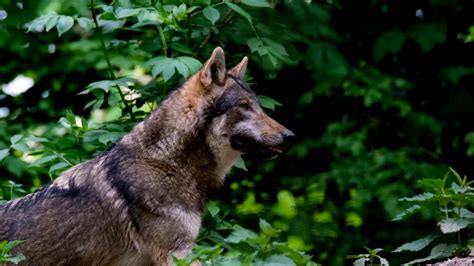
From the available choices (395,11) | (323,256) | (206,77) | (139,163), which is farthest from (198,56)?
(395,11)

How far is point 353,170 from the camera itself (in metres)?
9.09

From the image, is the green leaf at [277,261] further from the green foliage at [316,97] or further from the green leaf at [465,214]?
the green foliage at [316,97]

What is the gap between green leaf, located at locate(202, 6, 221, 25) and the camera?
6.47 meters

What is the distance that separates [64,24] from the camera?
259 inches

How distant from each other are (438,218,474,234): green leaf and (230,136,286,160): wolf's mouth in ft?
4.12

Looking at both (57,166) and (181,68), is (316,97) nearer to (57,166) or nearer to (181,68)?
(181,68)

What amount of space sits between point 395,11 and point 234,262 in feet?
19.2

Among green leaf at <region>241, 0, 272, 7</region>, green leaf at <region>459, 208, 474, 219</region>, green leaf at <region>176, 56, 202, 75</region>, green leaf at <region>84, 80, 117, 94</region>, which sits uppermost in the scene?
green leaf at <region>241, 0, 272, 7</region>

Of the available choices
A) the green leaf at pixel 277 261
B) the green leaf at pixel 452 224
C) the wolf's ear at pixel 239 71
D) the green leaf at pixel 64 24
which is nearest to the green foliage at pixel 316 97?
the green leaf at pixel 64 24

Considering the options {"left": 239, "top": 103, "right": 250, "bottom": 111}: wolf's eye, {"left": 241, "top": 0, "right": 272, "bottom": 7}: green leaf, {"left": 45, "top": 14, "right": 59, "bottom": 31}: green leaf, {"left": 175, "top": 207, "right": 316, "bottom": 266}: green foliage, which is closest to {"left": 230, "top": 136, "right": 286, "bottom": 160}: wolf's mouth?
{"left": 239, "top": 103, "right": 250, "bottom": 111}: wolf's eye

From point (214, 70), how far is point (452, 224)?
181 centimetres

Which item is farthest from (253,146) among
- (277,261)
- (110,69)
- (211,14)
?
(277,261)

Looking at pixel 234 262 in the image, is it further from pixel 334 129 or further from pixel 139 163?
pixel 334 129

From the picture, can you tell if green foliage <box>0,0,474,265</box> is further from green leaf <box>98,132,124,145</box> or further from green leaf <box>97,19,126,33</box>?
green leaf <box>98,132,124,145</box>
